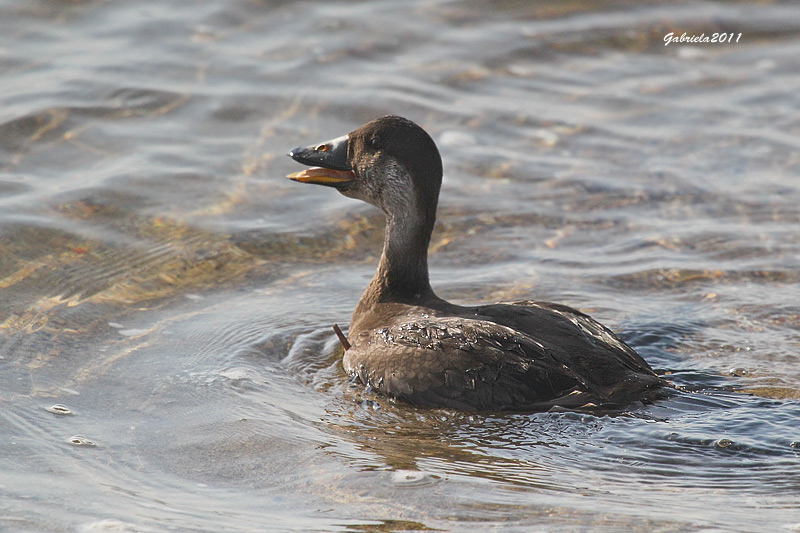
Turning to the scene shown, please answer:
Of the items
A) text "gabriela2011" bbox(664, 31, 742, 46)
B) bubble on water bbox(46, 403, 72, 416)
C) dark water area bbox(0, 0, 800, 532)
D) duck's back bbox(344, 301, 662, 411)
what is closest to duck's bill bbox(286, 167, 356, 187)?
dark water area bbox(0, 0, 800, 532)

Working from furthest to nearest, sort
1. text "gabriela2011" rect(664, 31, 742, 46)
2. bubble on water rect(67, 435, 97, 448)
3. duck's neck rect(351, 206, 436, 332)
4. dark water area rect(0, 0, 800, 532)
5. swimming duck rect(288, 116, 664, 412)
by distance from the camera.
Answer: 1. text "gabriela2011" rect(664, 31, 742, 46)
2. duck's neck rect(351, 206, 436, 332)
3. swimming duck rect(288, 116, 664, 412)
4. bubble on water rect(67, 435, 97, 448)
5. dark water area rect(0, 0, 800, 532)

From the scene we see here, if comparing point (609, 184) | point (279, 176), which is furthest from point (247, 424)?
point (609, 184)

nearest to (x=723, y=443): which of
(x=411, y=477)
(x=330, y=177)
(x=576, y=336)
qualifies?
(x=576, y=336)

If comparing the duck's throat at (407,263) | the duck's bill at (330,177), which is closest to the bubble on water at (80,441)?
the duck's throat at (407,263)

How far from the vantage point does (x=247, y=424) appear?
16.5 feet

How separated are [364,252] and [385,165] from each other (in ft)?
4.62

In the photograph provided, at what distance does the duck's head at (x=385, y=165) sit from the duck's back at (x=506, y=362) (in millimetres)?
801

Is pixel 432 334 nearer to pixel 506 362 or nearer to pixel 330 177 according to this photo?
pixel 506 362

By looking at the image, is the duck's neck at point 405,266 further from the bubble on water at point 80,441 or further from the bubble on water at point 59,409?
the bubble on water at point 80,441

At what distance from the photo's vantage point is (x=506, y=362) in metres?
5.16

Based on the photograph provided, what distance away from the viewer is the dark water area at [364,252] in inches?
175

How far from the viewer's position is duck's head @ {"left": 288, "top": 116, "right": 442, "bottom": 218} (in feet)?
19.5

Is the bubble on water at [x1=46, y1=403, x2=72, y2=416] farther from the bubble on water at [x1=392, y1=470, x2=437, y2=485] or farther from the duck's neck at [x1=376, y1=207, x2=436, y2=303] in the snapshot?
the duck's neck at [x1=376, y1=207, x2=436, y2=303]

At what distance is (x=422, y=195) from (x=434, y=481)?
6.61 feet
